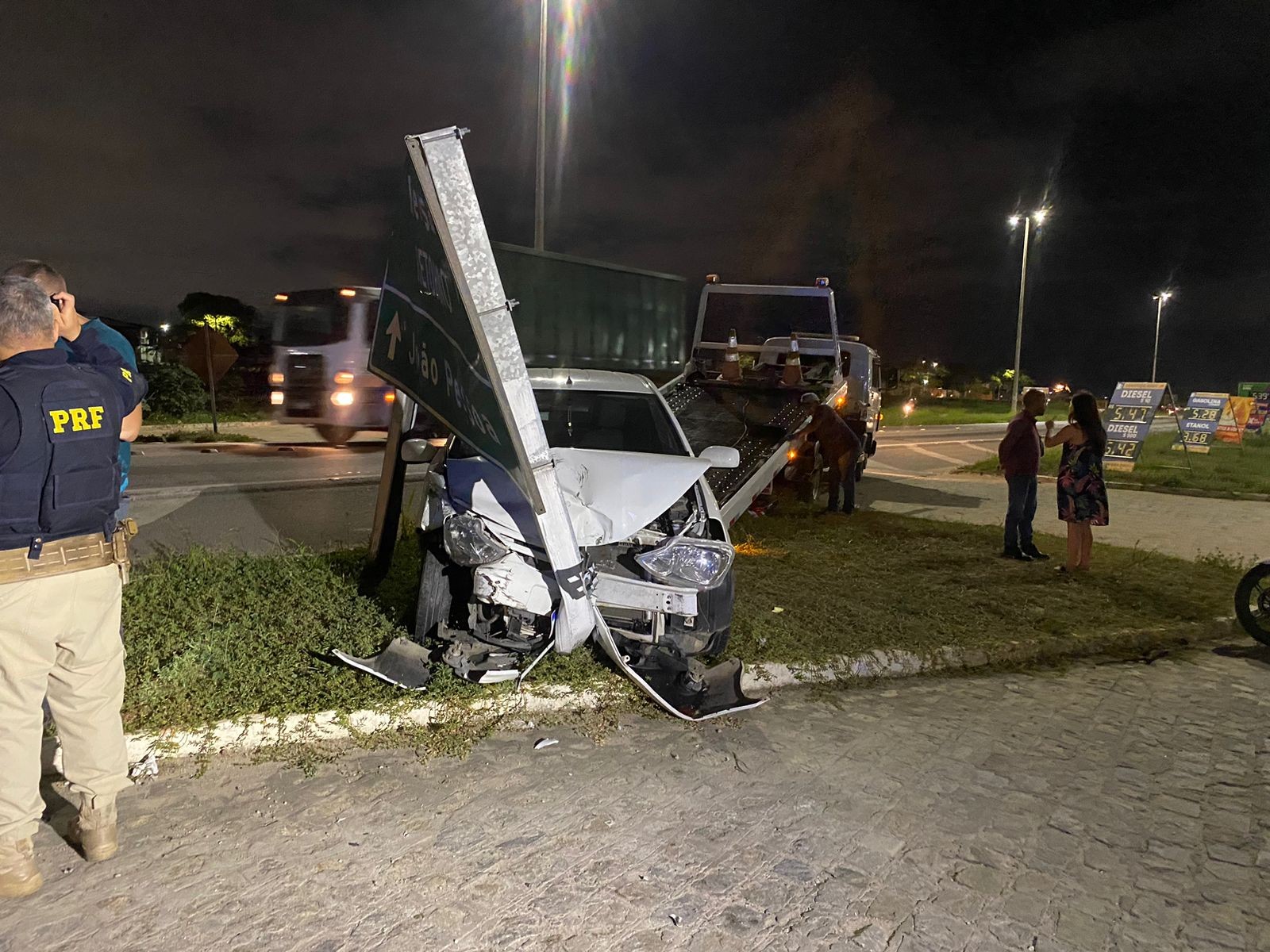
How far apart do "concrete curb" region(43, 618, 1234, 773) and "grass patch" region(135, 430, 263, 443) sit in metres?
16.5

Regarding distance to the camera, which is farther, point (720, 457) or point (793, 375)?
point (793, 375)

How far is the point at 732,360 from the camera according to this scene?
13.1 metres

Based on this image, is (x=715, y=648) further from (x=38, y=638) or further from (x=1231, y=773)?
(x=38, y=638)

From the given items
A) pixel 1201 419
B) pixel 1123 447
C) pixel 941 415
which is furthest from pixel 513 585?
pixel 941 415

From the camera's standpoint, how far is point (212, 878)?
3.01 m

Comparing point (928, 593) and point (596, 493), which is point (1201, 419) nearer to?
point (928, 593)

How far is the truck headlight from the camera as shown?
15.0 ft

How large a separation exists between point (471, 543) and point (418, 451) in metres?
1.50

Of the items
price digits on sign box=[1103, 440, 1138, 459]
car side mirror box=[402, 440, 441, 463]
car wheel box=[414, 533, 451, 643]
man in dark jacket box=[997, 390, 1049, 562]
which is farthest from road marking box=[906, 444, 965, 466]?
car wheel box=[414, 533, 451, 643]

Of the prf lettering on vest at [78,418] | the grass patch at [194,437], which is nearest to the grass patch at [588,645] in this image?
the prf lettering on vest at [78,418]

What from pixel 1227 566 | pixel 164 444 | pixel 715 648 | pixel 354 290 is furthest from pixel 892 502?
pixel 164 444

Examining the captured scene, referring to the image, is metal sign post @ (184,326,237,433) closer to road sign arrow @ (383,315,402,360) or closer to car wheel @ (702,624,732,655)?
road sign arrow @ (383,315,402,360)

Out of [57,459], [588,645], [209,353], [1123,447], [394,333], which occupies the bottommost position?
[588,645]

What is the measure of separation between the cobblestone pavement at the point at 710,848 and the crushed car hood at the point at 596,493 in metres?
1.04
